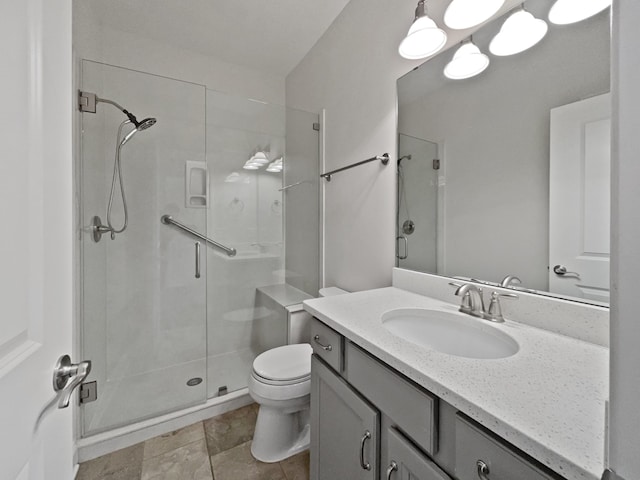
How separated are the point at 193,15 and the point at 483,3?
1798mm

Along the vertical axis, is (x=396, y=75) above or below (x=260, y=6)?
below

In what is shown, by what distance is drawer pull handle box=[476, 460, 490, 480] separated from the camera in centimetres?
51

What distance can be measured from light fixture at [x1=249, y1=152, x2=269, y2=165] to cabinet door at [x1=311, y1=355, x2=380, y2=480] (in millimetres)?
1733

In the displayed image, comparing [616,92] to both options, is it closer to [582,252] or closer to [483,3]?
[582,252]

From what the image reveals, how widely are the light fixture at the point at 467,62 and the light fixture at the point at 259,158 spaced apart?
154cm

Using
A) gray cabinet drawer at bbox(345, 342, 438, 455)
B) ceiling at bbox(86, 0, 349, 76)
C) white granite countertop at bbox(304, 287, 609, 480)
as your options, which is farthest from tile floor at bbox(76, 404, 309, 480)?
ceiling at bbox(86, 0, 349, 76)

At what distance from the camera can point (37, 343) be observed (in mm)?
441

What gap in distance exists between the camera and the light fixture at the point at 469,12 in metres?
1.01

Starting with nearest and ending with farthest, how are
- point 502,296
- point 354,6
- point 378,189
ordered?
point 502,296
point 378,189
point 354,6

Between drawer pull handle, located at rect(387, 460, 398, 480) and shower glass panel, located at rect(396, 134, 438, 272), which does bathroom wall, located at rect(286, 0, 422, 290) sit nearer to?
shower glass panel, located at rect(396, 134, 438, 272)

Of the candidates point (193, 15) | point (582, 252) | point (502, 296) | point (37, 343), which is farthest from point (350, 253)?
point (193, 15)

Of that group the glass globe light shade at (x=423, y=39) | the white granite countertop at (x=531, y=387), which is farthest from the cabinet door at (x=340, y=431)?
the glass globe light shade at (x=423, y=39)

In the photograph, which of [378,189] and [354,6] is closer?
[378,189]

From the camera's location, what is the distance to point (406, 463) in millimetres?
687
